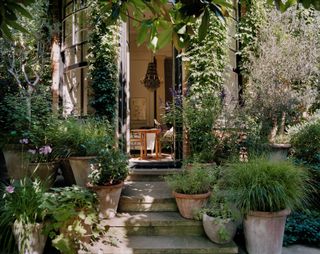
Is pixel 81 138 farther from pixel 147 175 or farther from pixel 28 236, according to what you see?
pixel 28 236

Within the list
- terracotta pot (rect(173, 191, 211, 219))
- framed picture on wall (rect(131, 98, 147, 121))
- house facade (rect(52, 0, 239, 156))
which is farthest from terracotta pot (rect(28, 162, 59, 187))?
framed picture on wall (rect(131, 98, 147, 121))

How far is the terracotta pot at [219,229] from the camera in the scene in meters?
3.25

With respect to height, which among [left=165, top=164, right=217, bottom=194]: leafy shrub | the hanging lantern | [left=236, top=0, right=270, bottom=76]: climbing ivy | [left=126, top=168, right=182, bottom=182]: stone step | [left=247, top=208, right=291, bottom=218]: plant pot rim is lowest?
[left=247, top=208, right=291, bottom=218]: plant pot rim

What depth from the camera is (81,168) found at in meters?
4.12

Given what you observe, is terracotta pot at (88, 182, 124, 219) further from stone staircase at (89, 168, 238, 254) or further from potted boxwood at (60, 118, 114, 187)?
potted boxwood at (60, 118, 114, 187)

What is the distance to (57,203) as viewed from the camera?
320cm

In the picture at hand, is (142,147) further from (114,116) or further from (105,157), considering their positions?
(105,157)

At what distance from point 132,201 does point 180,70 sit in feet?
8.49

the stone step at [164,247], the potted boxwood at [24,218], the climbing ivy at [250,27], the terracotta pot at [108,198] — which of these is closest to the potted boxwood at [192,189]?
the stone step at [164,247]

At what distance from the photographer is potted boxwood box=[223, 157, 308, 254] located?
3260 millimetres

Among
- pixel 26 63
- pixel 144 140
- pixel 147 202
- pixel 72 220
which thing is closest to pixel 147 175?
pixel 147 202

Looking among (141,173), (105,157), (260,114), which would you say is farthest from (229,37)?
(105,157)

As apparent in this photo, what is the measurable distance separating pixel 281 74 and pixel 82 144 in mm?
3496

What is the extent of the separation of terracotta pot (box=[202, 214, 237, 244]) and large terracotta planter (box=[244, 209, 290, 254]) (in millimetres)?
211
